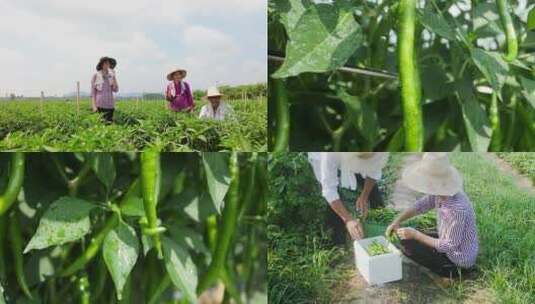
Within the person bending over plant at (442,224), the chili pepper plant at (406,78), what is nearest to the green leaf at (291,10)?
the chili pepper plant at (406,78)

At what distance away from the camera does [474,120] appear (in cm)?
109

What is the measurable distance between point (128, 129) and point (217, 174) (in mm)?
164

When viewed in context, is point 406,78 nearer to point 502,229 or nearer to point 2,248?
point 502,229

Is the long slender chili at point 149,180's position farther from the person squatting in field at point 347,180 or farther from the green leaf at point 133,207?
the person squatting in field at point 347,180

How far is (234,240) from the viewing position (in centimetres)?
128

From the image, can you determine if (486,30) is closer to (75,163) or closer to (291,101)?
(291,101)

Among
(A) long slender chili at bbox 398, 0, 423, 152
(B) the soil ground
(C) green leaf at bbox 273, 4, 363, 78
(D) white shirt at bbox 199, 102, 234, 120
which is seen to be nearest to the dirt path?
(B) the soil ground

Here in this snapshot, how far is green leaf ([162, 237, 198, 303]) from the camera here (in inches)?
42.7

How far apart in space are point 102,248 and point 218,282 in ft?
0.95

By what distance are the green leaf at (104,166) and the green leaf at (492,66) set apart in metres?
0.60

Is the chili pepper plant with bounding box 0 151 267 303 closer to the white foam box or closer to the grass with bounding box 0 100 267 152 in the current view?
the grass with bounding box 0 100 267 152

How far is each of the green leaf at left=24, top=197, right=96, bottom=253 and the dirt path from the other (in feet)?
2.24

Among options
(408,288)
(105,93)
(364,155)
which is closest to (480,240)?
(408,288)

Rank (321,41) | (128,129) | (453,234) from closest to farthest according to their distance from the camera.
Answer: (321,41) → (128,129) → (453,234)
